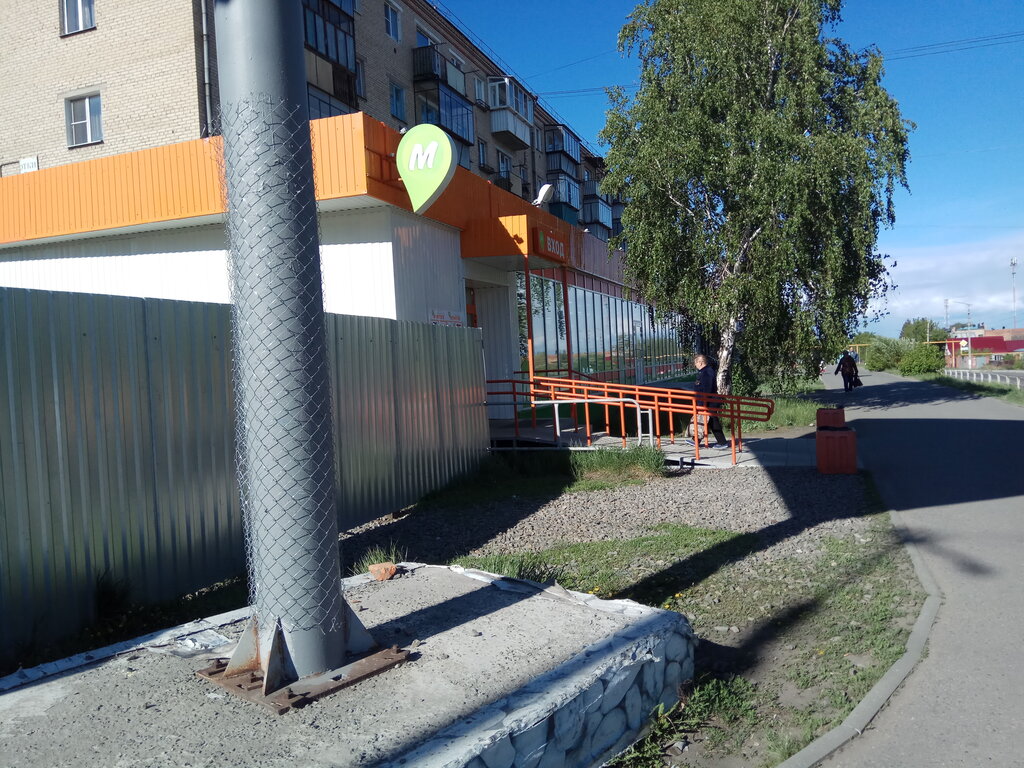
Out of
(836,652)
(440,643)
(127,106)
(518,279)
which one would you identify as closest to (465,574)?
(440,643)

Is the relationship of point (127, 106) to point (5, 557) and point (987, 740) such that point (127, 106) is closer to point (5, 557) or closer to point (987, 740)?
point (5, 557)

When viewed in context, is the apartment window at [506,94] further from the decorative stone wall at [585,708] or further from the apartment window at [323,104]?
the decorative stone wall at [585,708]

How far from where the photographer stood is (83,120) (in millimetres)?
20672

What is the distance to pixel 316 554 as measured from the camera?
11.7 ft

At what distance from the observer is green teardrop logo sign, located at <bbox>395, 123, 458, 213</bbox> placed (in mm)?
10617

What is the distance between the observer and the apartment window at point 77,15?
2038cm

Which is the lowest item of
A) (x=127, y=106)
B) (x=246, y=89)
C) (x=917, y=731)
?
(x=917, y=731)

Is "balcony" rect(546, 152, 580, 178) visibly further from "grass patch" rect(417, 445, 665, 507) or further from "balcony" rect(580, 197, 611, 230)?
"grass patch" rect(417, 445, 665, 507)

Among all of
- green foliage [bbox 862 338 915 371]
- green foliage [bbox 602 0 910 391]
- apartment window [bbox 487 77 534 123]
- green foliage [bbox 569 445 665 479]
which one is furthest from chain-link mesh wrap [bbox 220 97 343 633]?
green foliage [bbox 862 338 915 371]

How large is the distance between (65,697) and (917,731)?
3.75 m

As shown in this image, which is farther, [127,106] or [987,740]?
[127,106]

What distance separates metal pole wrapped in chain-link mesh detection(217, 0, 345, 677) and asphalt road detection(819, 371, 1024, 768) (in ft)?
7.99

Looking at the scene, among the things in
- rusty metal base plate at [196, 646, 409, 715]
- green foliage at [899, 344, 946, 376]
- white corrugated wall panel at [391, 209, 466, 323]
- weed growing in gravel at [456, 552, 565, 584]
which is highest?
white corrugated wall panel at [391, 209, 466, 323]

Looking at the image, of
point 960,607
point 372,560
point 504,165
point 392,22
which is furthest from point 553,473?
point 504,165
